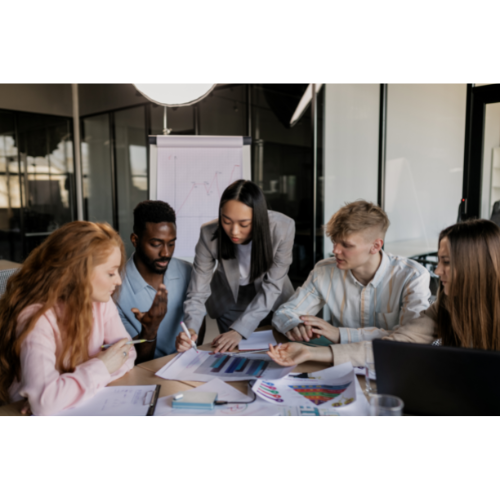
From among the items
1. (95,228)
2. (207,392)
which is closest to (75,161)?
(95,228)

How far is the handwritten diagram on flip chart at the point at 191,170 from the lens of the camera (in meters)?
2.74

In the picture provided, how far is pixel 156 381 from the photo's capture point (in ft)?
4.63

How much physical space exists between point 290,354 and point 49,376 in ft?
2.49

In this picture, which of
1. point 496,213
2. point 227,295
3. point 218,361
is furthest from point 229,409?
point 496,213

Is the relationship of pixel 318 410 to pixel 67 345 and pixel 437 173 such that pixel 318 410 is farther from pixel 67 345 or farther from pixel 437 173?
pixel 437 173

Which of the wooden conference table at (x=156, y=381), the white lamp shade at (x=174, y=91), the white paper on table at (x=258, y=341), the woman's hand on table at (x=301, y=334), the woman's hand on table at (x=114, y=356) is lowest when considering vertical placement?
the white paper on table at (x=258, y=341)

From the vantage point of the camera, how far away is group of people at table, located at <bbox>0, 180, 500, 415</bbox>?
135 cm

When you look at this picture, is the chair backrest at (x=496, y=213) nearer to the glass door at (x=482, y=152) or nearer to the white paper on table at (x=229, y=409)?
the glass door at (x=482, y=152)

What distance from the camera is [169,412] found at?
1196mm

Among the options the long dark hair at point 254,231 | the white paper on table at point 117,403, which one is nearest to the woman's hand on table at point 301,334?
the long dark hair at point 254,231

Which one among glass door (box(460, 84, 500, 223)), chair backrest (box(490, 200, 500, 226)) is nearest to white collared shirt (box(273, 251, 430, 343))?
chair backrest (box(490, 200, 500, 226))

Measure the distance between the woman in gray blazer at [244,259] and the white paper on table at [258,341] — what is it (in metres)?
0.03

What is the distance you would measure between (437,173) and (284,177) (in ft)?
4.64

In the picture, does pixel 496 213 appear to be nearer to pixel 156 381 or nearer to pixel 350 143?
pixel 350 143
